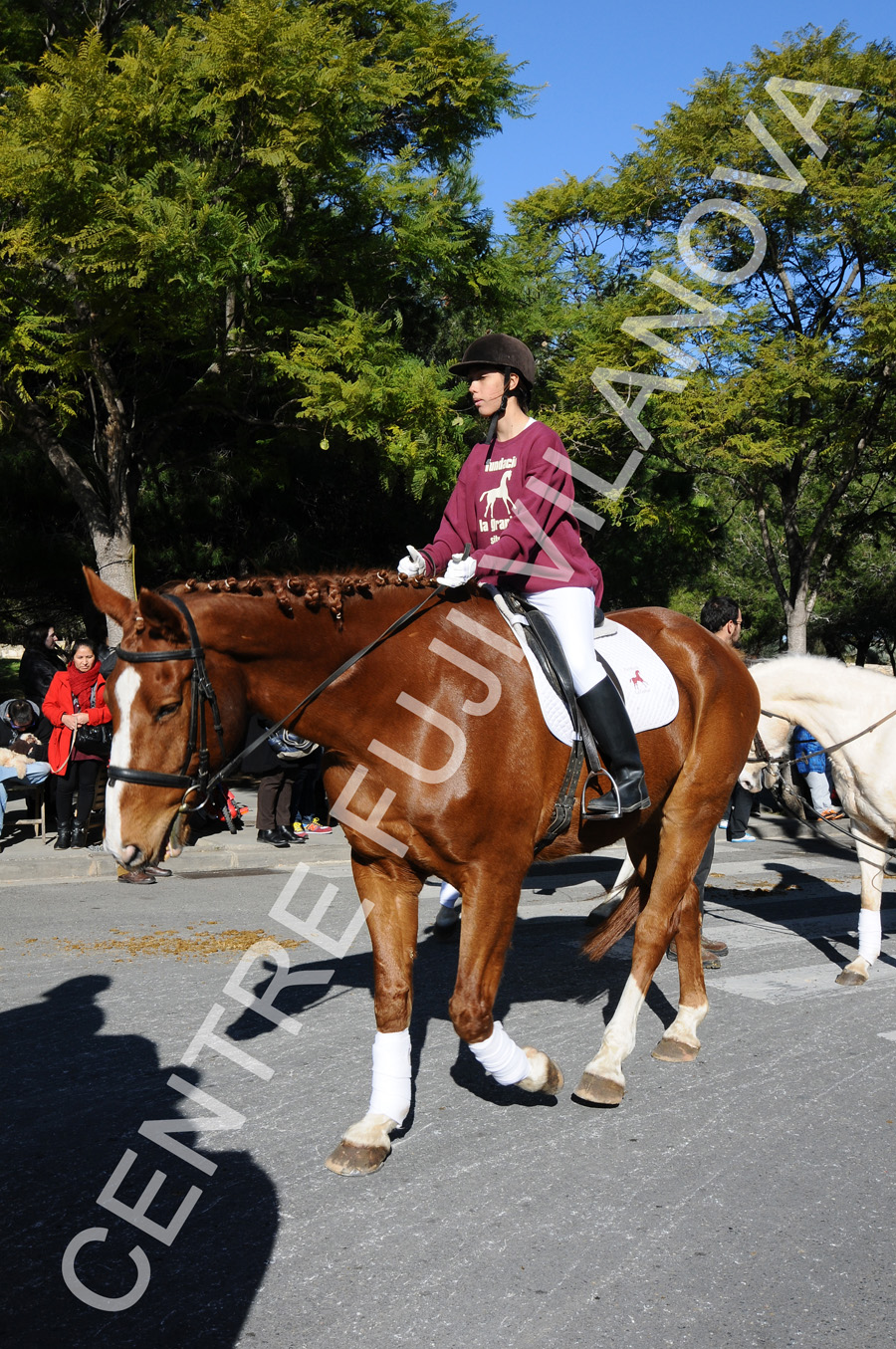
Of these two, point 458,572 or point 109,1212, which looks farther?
point 458,572

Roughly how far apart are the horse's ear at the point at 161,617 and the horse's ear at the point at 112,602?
51 mm

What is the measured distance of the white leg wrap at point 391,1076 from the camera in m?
3.71

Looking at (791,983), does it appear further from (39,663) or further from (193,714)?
(39,663)

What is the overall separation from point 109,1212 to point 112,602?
1.94 meters

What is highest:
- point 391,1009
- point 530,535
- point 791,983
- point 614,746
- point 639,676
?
point 530,535

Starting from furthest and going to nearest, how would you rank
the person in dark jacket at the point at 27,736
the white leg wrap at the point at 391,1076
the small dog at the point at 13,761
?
the person in dark jacket at the point at 27,736 < the small dog at the point at 13,761 < the white leg wrap at the point at 391,1076

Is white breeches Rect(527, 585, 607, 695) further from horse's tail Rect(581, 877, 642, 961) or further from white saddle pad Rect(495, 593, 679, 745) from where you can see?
horse's tail Rect(581, 877, 642, 961)

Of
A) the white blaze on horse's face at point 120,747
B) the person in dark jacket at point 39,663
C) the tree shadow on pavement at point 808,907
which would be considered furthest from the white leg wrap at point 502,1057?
the person in dark jacket at point 39,663

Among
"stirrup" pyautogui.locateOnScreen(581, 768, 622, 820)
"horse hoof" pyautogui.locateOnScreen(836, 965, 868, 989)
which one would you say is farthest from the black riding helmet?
"horse hoof" pyautogui.locateOnScreen(836, 965, 868, 989)

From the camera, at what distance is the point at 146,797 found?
A: 128 inches

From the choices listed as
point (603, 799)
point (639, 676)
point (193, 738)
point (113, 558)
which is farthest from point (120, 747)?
point (113, 558)

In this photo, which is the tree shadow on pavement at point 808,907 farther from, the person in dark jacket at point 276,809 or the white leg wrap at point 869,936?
the person in dark jacket at point 276,809

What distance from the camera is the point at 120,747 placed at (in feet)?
10.7

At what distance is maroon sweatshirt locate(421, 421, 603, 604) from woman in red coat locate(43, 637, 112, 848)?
707 cm
